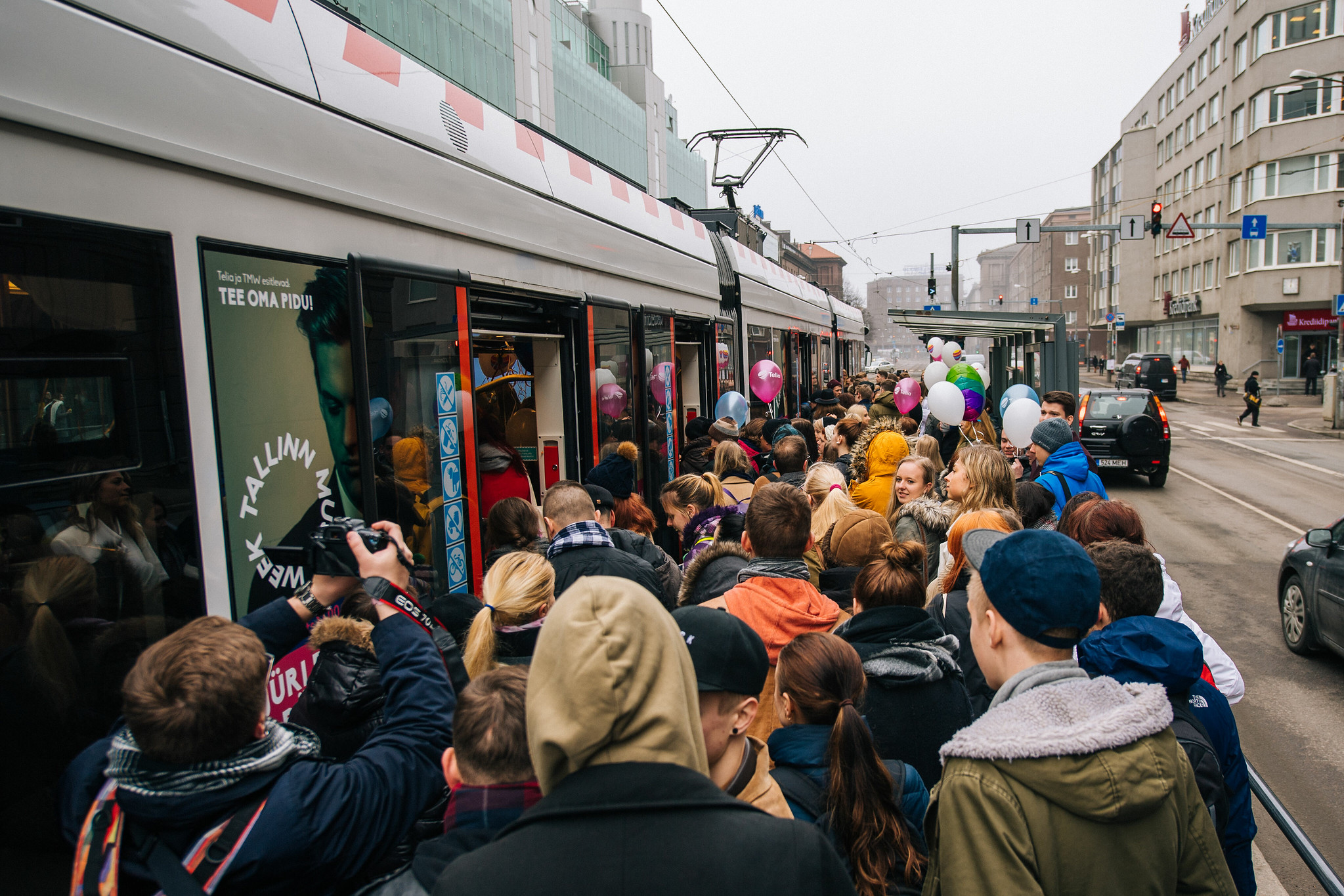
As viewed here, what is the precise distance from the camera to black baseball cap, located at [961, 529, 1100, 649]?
6.04ft

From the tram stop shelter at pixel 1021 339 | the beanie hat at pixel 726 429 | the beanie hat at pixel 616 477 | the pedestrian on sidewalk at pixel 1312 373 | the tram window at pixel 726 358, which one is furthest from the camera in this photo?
the pedestrian on sidewalk at pixel 1312 373

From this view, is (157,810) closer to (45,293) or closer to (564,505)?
(45,293)

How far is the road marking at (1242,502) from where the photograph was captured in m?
→ 11.6

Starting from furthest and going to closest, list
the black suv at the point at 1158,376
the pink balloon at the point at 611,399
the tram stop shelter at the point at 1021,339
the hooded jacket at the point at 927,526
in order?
the black suv at the point at 1158,376, the tram stop shelter at the point at 1021,339, the pink balloon at the point at 611,399, the hooded jacket at the point at 927,526

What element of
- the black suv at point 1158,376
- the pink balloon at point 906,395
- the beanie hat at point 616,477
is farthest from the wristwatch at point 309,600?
the black suv at point 1158,376

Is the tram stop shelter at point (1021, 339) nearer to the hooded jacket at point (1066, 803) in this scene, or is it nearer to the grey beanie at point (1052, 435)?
the grey beanie at point (1052, 435)

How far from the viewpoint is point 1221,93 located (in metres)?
44.8

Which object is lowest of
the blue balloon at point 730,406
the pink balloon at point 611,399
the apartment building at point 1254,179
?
the blue balloon at point 730,406

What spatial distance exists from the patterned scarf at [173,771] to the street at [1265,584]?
426cm

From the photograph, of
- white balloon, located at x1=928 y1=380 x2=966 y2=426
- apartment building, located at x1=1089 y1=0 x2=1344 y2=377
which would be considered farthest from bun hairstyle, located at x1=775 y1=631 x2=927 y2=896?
apartment building, located at x1=1089 y1=0 x2=1344 y2=377

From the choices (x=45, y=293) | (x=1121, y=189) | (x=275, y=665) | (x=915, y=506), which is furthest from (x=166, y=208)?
(x=1121, y=189)

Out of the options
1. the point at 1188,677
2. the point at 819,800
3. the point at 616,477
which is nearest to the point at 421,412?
the point at 616,477

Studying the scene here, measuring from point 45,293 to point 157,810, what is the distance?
1.28 m

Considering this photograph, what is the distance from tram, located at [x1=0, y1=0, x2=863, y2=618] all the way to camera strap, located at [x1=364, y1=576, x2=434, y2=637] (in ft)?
1.99
